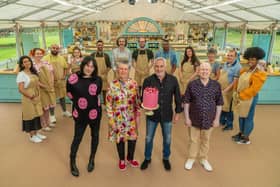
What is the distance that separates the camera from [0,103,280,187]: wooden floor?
2402 mm

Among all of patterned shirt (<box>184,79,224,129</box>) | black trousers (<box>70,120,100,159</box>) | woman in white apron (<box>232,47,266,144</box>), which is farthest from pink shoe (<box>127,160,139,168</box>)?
woman in white apron (<box>232,47,266,144</box>)

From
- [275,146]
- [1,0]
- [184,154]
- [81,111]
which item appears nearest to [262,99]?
[275,146]

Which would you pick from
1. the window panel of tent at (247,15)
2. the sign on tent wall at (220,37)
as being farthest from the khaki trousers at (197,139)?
the sign on tent wall at (220,37)

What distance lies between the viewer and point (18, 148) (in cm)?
305

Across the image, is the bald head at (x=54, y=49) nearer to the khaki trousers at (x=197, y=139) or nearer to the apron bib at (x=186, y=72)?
the apron bib at (x=186, y=72)

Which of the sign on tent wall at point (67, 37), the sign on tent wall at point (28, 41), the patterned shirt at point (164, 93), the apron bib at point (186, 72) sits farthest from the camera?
the sign on tent wall at point (67, 37)

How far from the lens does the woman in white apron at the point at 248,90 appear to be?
2.62m

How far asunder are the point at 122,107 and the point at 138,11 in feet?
43.6

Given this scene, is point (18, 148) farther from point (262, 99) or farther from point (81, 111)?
point (262, 99)

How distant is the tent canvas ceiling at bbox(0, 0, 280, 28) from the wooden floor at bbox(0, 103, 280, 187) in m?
4.63

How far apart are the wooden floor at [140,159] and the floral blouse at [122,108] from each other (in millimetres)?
583

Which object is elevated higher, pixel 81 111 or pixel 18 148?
pixel 81 111

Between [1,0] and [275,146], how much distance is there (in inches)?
286

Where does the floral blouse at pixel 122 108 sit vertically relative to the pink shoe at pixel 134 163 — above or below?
above
